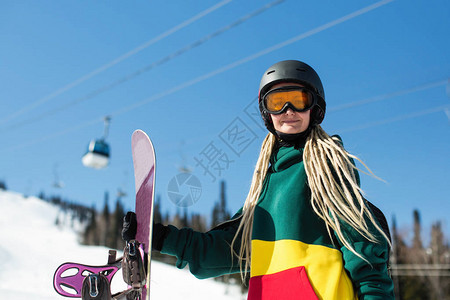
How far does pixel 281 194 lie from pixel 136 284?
708 mm

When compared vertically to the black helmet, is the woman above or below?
below

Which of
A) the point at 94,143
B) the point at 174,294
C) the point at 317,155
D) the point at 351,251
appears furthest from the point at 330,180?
the point at 94,143

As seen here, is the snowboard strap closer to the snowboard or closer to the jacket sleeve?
the snowboard

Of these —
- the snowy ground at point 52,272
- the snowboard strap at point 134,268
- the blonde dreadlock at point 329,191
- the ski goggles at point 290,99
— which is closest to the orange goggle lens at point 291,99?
the ski goggles at point 290,99

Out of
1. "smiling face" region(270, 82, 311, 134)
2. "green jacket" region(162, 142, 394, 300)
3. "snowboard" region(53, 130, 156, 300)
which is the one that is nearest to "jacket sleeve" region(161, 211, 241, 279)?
"green jacket" region(162, 142, 394, 300)

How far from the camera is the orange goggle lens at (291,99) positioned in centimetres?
179

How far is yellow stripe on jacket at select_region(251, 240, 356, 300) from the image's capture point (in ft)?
4.46

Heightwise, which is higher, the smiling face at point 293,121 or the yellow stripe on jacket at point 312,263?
the smiling face at point 293,121

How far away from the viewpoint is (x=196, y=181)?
2.55 meters

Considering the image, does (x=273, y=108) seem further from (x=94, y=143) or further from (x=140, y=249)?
(x=94, y=143)

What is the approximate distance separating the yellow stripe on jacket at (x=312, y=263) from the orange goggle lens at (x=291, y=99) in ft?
2.03

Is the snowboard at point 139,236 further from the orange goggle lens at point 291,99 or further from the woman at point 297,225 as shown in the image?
the orange goggle lens at point 291,99

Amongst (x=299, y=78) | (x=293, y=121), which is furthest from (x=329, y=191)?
(x=299, y=78)

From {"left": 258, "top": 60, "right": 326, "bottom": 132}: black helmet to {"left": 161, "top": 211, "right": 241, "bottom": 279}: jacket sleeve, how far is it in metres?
0.64
